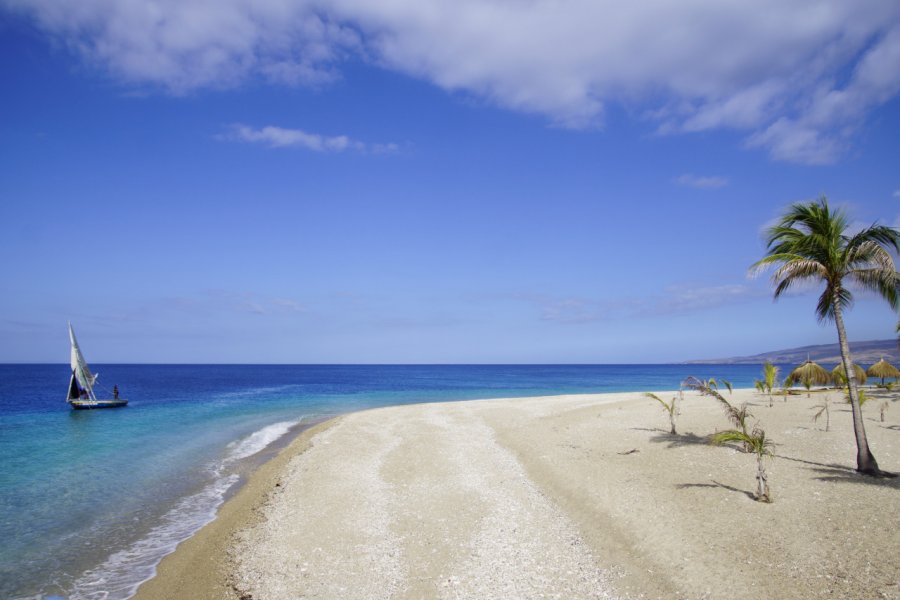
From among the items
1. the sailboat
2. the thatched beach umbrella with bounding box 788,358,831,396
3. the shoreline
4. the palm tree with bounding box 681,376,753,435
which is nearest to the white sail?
the sailboat

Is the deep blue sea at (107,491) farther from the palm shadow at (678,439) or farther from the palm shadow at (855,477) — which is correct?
the palm shadow at (855,477)

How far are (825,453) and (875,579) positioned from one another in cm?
1083

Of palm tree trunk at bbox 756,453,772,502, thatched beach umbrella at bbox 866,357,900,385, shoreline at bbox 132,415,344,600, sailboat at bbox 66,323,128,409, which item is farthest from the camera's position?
sailboat at bbox 66,323,128,409

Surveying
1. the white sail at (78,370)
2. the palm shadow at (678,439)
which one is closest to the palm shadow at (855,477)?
the palm shadow at (678,439)

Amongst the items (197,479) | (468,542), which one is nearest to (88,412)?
(197,479)

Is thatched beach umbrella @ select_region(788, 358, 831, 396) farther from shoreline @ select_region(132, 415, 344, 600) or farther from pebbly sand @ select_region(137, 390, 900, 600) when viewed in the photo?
shoreline @ select_region(132, 415, 344, 600)

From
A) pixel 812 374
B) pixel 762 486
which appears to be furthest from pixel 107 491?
pixel 812 374

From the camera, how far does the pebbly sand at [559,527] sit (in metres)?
8.34

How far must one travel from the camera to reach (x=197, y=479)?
59.9ft

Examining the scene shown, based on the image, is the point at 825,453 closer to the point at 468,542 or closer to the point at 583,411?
the point at 468,542

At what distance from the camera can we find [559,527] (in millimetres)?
10961

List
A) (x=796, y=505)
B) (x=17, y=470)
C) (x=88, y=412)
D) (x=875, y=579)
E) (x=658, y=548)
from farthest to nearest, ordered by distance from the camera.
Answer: (x=88, y=412) < (x=17, y=470) < (x=796, y=505) < (x=658, y=548) < (x=875, y=579)

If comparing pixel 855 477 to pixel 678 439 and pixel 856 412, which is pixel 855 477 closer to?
pixel 856 412

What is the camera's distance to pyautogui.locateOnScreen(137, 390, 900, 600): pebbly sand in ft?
27.4
